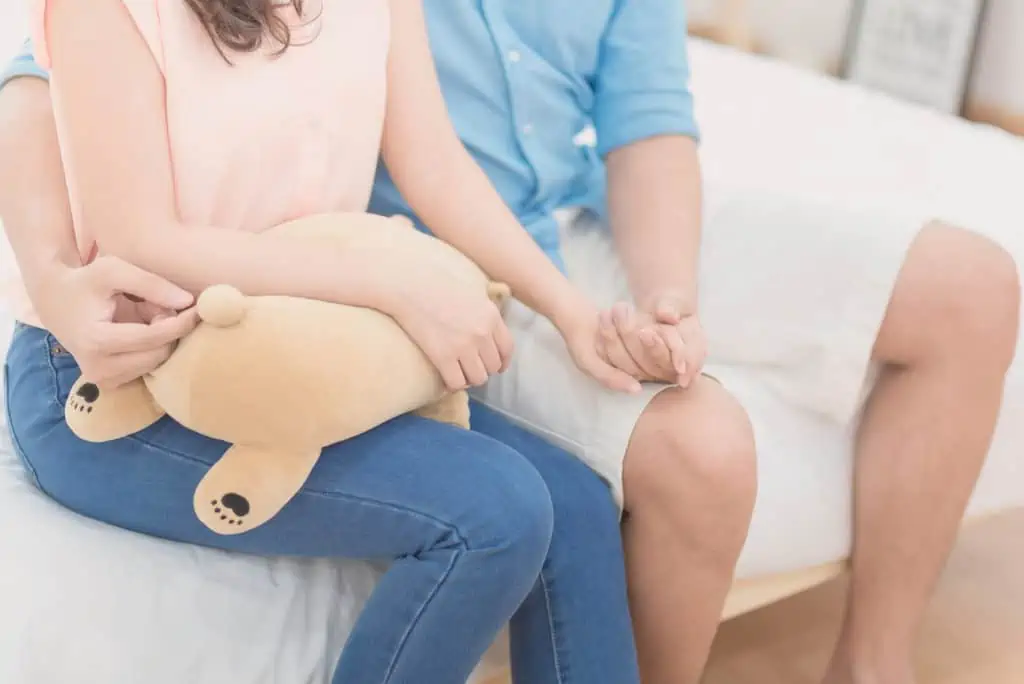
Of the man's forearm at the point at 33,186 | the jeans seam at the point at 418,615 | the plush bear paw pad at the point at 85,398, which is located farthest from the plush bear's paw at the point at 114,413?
the jeans seam at the point at 418,615

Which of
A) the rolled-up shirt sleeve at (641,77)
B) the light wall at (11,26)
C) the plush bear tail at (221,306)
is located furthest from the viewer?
the light wall at (11,26)

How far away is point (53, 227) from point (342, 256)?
0.22 metres

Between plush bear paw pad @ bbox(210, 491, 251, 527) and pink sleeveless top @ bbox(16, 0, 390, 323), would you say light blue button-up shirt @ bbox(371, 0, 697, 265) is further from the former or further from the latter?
plush bear paw pad @ bbox(210, 491, 251, 527)

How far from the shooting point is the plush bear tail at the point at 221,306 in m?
0.64

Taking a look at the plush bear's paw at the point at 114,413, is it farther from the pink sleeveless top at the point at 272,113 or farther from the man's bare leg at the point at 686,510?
the man's bare leg at the point at 686,510

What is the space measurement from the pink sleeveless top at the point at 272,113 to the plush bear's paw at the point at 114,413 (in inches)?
5.1

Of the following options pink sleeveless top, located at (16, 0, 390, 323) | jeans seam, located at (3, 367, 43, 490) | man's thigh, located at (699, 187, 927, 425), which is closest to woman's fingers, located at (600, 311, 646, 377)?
man's thigh, located at (699, 187, 927, 425)

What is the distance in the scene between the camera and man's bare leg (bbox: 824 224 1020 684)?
0.85 meters

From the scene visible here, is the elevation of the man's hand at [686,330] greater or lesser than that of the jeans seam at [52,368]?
greater

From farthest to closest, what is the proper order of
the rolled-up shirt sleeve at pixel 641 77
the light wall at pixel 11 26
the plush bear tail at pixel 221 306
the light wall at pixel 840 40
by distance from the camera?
the light wall at pixel 840 40, the light wall at pixel 11 26, the rolled-up shirt sleeve at pixel 641 77, the plush bear tail at pixel 221 306

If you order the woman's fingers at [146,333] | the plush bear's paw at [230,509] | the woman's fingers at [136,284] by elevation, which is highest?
the woman's fingers at [136,284]

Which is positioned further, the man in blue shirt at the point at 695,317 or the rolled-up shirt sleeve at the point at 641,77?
the rolled-up shirt sleeve at the point at 641,77

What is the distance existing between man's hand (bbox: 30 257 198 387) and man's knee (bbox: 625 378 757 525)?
0.35 metres

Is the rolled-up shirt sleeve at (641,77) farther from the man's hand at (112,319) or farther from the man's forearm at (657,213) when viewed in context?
the man's hand at (112,319)
